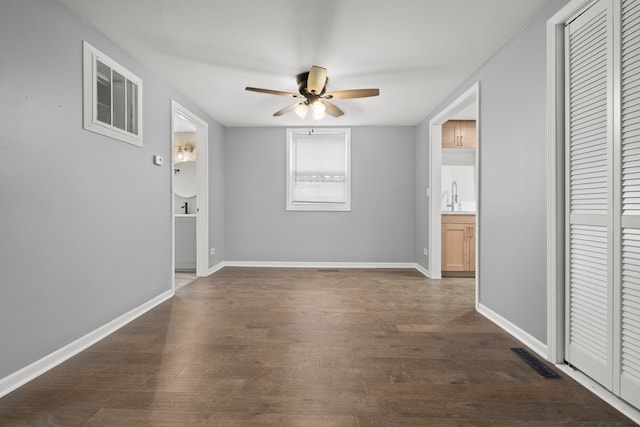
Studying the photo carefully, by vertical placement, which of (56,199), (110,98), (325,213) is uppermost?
(110,98)

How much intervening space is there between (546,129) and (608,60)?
0.52 metres

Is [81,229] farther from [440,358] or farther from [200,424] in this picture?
[440,358]

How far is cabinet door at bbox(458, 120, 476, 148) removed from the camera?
16.8 feet

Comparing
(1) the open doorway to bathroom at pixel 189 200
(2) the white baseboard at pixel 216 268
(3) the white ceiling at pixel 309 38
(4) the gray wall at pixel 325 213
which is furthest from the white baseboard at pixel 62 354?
(4) the gray wall at pixel 325 213

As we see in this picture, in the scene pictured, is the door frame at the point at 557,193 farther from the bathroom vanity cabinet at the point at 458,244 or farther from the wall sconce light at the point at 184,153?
the wall sconce light at the point at 184,153

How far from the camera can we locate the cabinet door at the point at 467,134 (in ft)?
16.8

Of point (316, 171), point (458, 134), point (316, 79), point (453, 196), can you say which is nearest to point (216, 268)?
point (316, 171)

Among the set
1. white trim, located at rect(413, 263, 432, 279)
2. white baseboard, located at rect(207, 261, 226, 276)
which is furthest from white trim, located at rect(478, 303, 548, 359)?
white baseboard, located at rect(207, 261, 226, 276)

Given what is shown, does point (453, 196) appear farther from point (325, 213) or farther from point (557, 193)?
point (557, 193)

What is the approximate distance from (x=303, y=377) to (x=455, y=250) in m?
3.60

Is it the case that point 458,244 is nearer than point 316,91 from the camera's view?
No

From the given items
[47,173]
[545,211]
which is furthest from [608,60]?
[47,173]

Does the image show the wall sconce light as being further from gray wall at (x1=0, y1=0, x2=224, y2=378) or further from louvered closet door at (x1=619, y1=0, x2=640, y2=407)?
louvered closet door at (x1=619, y1=0, x2=640, y2=407)

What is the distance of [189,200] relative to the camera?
19.6 ft
